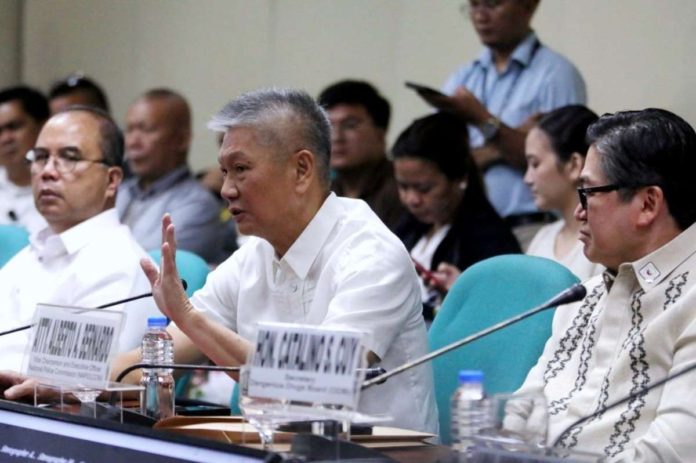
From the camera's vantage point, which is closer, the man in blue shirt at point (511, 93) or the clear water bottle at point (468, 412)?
the clear water bottle at point (468, 412)

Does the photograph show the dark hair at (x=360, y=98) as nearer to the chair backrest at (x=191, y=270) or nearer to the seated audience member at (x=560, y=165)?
the seated audience member at (x=560, y=165)

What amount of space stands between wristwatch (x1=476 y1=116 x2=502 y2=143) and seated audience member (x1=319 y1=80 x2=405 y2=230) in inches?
17.7

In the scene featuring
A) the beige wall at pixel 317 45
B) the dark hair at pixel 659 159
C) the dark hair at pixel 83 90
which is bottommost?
the dark hair at pixel 659 159

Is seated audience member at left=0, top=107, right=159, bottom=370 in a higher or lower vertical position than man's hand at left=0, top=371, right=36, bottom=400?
higher

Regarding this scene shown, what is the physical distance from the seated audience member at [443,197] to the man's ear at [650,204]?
1697 millimetres

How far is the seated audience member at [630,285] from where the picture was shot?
7.72 ft

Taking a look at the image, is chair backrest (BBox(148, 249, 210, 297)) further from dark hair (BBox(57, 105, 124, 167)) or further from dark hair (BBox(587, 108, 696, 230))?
dark hair (BBox(587, 108, 696, 230))

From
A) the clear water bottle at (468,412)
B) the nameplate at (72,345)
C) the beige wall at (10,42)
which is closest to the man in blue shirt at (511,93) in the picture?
the nameplate at (72,345)

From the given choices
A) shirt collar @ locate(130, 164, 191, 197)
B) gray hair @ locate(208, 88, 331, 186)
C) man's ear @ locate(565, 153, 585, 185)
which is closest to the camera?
gray hair @ locate(208, 88, 331, 186)

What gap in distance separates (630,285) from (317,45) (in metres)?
3.80

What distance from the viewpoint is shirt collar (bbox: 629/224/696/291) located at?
95.9 inches

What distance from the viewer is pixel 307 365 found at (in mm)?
1865

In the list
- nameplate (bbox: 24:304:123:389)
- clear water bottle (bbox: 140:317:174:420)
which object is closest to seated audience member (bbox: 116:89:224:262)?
clear water bottle (bbox: 140:317:174:420)

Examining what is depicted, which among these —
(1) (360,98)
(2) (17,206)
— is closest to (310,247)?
(1) (360,98)
